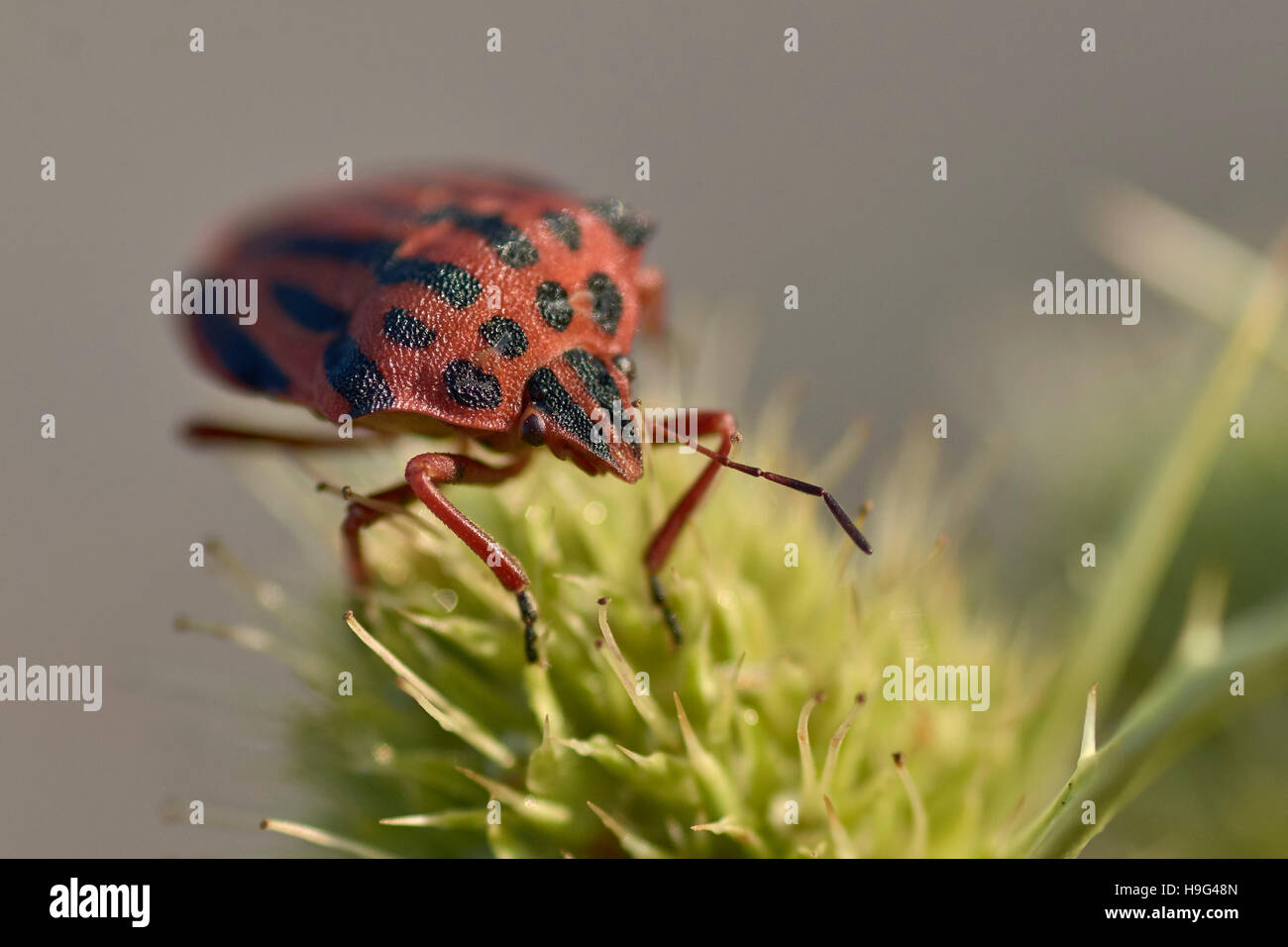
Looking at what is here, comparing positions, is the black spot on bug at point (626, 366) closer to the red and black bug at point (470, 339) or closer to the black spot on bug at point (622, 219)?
the red and black bug at point (470, 339)

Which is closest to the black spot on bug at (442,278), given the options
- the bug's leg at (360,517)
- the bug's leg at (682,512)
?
the bug's leg at (360,517)

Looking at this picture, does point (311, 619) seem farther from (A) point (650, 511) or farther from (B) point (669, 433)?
(B) point (669, 433)

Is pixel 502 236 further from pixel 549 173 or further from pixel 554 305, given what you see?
pixel 549 173

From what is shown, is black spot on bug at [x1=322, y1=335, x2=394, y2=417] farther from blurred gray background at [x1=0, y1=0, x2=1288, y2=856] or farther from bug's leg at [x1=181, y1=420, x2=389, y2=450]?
blurred gray background at [x1=0, y1=0, x2=1288, y2=856]

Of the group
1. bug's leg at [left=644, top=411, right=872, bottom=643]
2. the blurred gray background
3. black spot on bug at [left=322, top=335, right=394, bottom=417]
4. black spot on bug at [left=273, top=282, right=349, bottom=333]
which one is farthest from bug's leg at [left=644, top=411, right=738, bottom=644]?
the blurred gray background

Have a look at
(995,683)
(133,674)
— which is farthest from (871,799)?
(133,674)

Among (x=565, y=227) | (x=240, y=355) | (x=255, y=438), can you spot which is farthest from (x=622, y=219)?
(x=255, y=438)

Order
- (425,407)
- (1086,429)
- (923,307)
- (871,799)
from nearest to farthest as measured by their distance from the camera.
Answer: (425,407), (871,799), (1086,429), (923,307)
